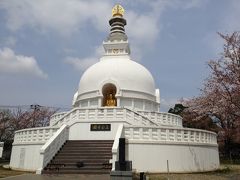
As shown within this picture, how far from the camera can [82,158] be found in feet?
54.1

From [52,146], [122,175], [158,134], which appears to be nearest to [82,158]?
[52,146]

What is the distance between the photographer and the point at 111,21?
37.6m

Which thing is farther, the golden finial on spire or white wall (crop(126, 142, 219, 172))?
the golden finial on spire

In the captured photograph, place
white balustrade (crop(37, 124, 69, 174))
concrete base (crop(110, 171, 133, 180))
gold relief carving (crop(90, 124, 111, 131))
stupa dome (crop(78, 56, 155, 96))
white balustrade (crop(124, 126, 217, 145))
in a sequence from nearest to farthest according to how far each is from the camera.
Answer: concrete base (crop(110, 171, 133, 180)), white balustrade (crop(37, 124, 69, 174)), white balustrade (crop(124, 126, 217, 145)), gold relief carving (crop(90, 124, 111, 131)), stupa dome (crop(78, 56, 155, 96))

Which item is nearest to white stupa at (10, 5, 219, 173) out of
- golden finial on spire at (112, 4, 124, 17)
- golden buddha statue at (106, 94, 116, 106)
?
golden buddha statue at (106, 94, 116, 106)

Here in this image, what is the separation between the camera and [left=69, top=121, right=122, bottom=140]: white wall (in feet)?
64.4

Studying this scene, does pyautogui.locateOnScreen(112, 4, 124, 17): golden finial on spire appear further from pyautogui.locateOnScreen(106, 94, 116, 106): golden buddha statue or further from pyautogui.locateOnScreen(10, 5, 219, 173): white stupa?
pyautogui.locateOnScreen(10, 5, 219, 173): white stupa

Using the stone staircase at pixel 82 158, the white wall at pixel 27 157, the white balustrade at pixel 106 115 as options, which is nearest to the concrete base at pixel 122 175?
the stone staircase at pixel 82 158

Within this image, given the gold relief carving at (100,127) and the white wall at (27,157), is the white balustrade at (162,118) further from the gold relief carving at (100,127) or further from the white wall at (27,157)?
the white wall at (27,157)

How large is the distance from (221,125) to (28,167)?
89.4 ft

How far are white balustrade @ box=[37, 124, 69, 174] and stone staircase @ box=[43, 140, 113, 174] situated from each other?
25cm

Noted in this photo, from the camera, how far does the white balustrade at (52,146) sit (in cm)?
1564

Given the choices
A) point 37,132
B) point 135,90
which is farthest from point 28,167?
point 135,90

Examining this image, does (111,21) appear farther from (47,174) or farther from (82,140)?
(47,174)
